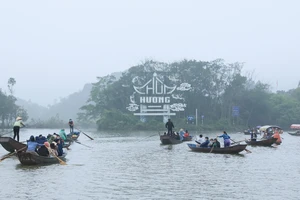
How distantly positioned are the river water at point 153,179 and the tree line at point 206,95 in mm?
45069

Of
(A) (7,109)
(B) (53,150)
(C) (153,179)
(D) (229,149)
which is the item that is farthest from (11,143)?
(A) (7,109)

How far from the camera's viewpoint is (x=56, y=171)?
1503 centimetres

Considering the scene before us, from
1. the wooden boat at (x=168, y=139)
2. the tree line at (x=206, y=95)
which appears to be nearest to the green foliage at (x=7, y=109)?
the tree line at (x=206, y=95)

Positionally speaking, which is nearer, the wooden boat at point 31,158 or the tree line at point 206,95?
the wooden boat at point 31,158

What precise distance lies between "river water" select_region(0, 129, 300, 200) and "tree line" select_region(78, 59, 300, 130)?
45069 millimetres

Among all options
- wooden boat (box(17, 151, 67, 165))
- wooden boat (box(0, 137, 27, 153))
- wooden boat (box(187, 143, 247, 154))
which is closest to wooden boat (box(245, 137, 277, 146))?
wooden boat (box(187, 143, 247, 154))

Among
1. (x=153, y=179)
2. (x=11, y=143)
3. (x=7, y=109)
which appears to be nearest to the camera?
(x=153, y=179)

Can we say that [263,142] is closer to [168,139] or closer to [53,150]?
[168,139]

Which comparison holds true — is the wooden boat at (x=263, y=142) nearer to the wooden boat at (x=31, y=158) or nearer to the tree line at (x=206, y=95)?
the wooden boat at (x=31, y=158)

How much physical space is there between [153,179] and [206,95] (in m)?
55.3

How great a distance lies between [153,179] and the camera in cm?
1370

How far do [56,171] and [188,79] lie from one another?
52.9 meters

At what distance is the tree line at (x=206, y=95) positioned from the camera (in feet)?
216

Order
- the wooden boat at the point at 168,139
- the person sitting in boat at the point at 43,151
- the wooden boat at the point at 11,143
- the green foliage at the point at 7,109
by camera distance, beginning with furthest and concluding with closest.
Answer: the green foliage at the point at 7,109, the wooden boat at the point at 168,139, the wooden boat at the point at 11,143, the person sitting in boat at the point at 43,151
